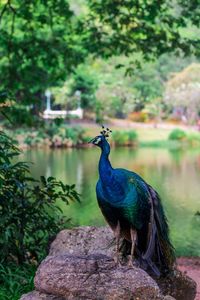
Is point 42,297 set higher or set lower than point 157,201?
lower

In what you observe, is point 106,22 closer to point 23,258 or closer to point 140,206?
point 23,258

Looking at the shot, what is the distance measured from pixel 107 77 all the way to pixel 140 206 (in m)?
31.3

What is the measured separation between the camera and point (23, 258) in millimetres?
5504

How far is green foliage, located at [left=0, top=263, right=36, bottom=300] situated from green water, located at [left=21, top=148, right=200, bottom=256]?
12.6 ft

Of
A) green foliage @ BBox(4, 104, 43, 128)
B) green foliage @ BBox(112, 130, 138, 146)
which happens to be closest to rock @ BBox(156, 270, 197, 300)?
green foliage @ BBox(4, 104, 43, 128)

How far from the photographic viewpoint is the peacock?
3.89 meters

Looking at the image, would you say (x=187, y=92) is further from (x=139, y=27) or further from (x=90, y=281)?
(x=90, y=281)

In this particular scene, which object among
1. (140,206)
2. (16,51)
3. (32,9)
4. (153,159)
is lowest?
(153,159)

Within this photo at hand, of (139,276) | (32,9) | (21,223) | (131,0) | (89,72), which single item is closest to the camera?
(139,276)

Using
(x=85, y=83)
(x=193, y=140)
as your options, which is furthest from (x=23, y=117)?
(x=193, y=140)

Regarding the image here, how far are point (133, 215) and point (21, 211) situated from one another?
69.2 inches

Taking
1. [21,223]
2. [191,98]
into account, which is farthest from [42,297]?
[191,98]

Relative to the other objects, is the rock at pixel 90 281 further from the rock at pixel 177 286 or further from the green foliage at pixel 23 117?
the green foliage at pixel 23 117

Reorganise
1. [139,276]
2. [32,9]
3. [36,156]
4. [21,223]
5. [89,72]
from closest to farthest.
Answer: [139,276], [21,223], [32,9], [36,156], [89,72]
